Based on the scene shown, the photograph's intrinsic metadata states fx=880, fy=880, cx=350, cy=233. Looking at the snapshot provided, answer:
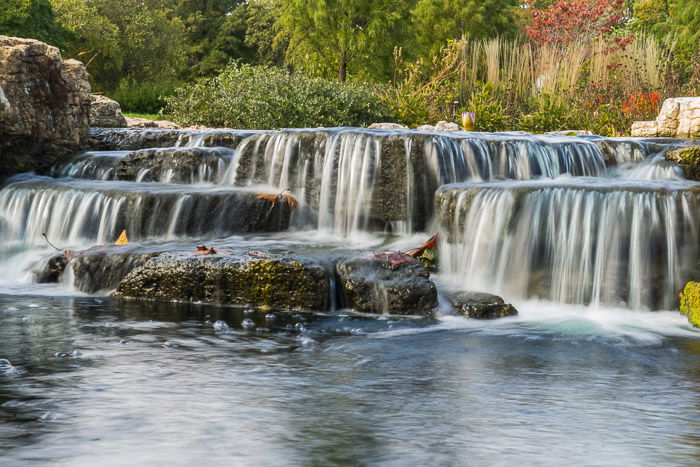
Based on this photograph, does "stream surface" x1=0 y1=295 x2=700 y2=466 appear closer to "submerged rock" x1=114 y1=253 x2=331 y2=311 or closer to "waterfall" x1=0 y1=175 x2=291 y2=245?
"submerged rock" x1=114 y1=253 x2=331 y2=311

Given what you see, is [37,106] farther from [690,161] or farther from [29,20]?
[29,20]

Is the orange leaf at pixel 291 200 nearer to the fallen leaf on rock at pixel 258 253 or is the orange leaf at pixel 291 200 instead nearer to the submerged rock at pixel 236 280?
the fallen leaf on rock at pixel 258 253

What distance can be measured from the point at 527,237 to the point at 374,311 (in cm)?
188

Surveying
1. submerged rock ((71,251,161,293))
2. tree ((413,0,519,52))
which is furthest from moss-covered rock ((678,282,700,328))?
tree ((413,0,519,52))

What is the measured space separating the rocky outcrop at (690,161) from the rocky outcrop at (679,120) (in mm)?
2510

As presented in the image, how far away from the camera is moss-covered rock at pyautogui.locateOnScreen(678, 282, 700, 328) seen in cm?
779

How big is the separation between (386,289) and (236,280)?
1446 mm

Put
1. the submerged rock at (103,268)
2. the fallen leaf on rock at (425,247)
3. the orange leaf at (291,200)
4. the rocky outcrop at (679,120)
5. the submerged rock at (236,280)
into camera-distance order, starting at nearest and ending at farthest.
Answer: the submerged rock at (236,280), the submerged rock at (103,268), the fallen leaf on rock at (425,247), the orange leaf at (291,200), the rocky outcrop at (679,120)

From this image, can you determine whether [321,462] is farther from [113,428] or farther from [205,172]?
[205,172]

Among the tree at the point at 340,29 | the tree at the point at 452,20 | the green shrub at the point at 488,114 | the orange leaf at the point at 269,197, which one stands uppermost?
the tree at the point at 452,20

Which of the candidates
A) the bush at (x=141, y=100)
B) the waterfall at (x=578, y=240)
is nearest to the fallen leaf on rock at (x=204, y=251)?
the waterfall at (x=578, y=240)

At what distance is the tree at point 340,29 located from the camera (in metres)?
29.4

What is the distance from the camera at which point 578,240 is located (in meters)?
8.67

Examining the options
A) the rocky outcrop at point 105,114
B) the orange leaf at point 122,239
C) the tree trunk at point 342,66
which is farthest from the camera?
the tree trunk at point 342,66
